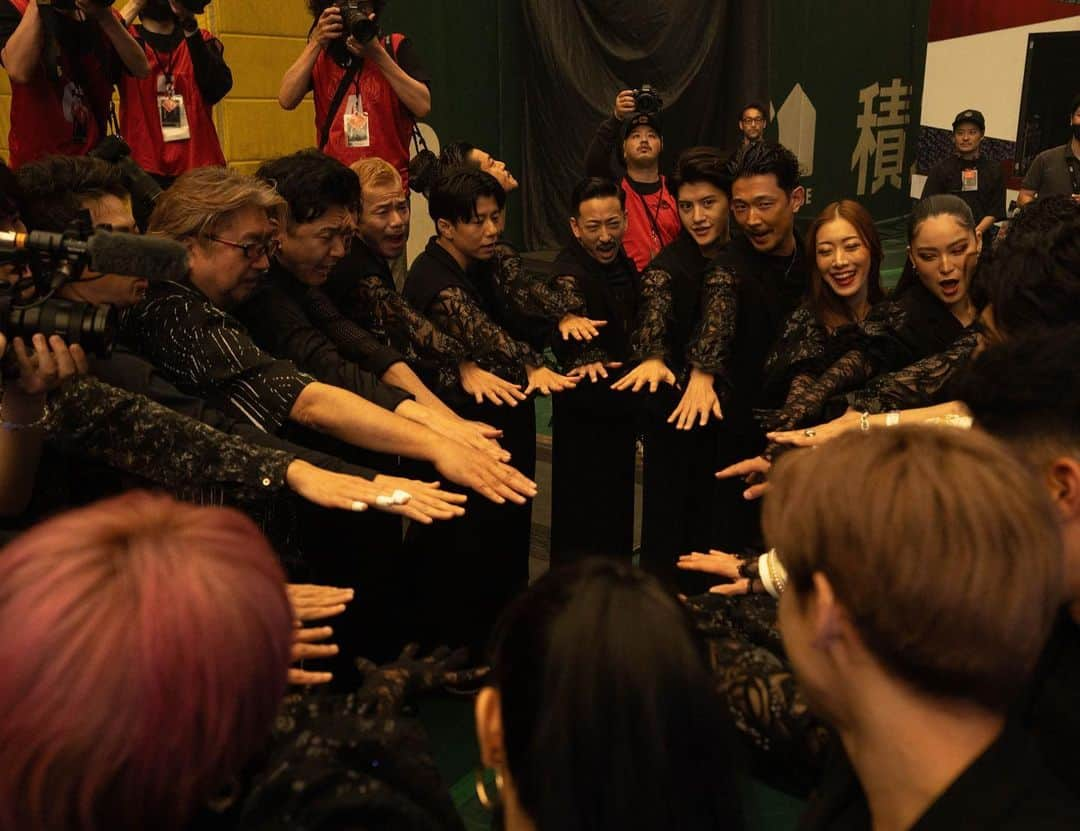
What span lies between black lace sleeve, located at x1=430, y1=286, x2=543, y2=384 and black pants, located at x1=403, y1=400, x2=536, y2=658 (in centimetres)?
12

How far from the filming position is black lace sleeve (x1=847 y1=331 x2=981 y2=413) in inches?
104

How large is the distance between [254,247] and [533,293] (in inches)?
38.5

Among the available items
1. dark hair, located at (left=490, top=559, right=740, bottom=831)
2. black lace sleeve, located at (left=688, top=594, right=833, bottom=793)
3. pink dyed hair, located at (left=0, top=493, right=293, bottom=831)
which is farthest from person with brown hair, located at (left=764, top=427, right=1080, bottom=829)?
pink dyed hair, located at (left=0, top=493, right=293, bottom=831)

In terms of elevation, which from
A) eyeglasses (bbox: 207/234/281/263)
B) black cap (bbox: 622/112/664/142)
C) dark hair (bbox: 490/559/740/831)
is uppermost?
black cap (bbox: 622/112/664/142)

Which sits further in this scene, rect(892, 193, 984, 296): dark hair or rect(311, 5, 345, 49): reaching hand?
rect(311, 5, 345, 49): reaching hand

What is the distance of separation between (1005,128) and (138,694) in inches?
358

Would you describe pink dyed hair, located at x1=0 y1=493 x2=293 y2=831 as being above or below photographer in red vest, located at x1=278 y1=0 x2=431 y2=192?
below

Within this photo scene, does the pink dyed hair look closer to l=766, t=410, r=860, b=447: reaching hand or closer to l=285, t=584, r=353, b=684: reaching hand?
l=285, t=584, r=353, b=684: reaching hand

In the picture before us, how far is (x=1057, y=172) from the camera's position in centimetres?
590

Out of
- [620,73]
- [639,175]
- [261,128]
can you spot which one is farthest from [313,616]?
[620,73]

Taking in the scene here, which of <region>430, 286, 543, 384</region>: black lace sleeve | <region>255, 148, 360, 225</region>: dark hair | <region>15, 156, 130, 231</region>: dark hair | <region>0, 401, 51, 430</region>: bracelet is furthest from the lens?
<region>430, 286, 543, 384</region>: black lace sleeve

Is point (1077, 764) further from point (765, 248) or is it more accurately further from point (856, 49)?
point (856, 49)

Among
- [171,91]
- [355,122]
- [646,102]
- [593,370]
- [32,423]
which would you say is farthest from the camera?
[646,102]

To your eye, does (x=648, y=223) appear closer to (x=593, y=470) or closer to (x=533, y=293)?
(x=533, y=293)
